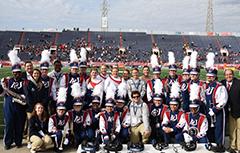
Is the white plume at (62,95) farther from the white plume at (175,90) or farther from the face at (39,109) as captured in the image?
the white plume at (175,90)

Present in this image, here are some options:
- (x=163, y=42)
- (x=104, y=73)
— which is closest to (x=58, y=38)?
(x=163, y=42)

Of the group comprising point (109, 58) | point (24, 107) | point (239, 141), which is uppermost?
point (109, 58)

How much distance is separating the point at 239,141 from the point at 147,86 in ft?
6.52

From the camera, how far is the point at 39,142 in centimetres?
540

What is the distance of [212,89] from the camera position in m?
5.54

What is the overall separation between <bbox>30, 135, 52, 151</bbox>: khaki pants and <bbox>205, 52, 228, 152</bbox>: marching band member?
116 inches

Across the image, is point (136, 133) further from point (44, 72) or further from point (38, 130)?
point (44, 72)

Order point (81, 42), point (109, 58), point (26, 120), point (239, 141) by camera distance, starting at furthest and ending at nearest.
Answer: point (81, 42)
point (109, 58)
point (26, 120)
point (239, 141)

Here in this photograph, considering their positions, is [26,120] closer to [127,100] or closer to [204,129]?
[127,100]

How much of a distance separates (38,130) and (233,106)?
350cm

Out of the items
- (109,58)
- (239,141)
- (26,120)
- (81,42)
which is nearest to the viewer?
(239,141)

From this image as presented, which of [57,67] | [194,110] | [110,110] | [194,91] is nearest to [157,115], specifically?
[194,110]

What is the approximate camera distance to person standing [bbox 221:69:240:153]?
17.8 feet

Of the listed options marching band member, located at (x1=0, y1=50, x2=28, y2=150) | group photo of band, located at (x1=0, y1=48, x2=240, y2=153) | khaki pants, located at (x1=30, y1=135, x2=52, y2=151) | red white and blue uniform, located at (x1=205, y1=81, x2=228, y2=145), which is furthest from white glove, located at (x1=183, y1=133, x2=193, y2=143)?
marching band member, located at (x1=0, y1=50, x2=28, y2=150)
